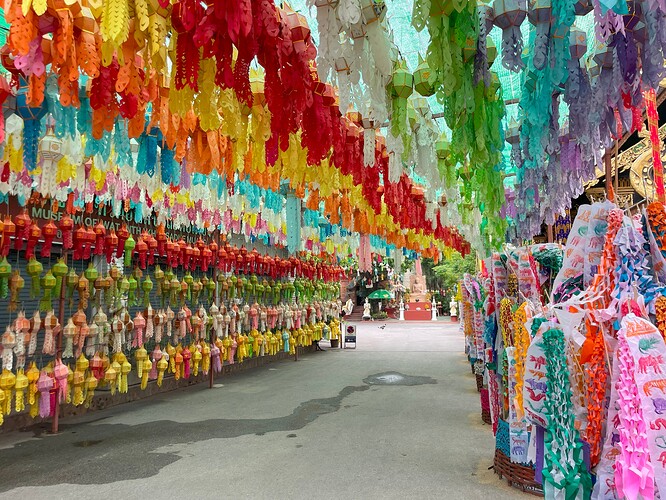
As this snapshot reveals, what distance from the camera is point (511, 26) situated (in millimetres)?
2012

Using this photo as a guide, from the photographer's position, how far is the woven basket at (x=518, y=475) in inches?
127

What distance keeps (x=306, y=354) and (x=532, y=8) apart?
11753mm

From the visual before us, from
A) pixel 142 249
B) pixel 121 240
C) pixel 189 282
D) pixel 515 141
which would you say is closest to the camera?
pixel 515 141

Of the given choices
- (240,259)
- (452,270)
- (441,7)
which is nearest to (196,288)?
(240,259)

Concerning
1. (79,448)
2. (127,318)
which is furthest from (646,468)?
(127,318)

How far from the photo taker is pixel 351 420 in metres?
5.46

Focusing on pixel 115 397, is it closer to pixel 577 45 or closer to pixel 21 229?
pixel 21 229

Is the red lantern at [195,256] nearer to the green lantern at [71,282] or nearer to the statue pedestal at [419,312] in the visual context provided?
the green lantern at [71,282]

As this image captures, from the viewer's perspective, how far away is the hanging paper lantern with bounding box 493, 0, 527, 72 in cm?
194

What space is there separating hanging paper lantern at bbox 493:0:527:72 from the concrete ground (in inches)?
117

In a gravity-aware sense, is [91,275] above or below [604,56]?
below

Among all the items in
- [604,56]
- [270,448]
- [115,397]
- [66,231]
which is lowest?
[270,448]

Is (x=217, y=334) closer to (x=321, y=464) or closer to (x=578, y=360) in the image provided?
(x=321, y=464)

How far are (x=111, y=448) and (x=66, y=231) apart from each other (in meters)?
2.27
